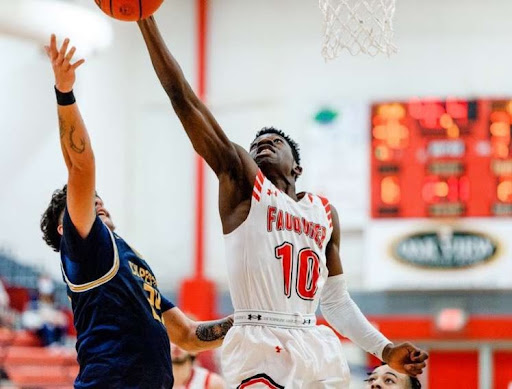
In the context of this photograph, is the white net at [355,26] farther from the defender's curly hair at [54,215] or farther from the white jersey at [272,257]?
the defender's curly hair at [54,215]

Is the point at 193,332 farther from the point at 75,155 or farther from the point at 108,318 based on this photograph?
the point at 75,155

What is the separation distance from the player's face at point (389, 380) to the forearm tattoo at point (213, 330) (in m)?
0.95

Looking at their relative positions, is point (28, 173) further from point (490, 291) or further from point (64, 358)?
point (490, 291)

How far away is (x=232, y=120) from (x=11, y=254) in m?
4.53

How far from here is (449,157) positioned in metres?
15.3

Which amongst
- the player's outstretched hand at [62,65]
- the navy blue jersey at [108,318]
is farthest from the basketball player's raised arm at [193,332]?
the player's outstretched hand at [62,65]

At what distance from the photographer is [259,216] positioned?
5.36 meters

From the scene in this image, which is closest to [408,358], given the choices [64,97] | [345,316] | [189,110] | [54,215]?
[345,316]

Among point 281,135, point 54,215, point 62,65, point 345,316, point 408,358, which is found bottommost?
point 408,358

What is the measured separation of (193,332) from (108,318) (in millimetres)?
1017

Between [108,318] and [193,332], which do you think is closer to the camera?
[108,318]

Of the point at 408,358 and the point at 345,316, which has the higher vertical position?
the point at 345,316

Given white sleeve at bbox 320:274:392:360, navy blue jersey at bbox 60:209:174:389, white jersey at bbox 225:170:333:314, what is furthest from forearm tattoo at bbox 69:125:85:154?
white sleeve at bbox 320:274:392:360

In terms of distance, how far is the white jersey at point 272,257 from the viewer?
17.4 feet
